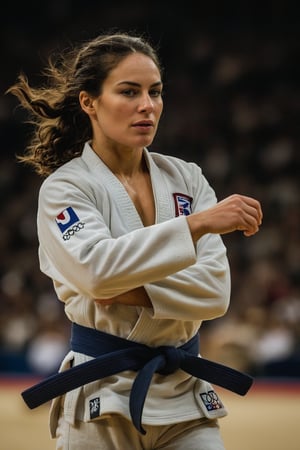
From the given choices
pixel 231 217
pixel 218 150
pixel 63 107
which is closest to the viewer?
pixel 231 217

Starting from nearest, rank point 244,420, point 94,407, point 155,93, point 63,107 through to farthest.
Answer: point 94,407
point 155,93
point 63,107
point 244,420

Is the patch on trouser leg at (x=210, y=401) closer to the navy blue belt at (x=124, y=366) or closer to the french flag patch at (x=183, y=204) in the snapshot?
the navy blue belt at (x=124, y=366)

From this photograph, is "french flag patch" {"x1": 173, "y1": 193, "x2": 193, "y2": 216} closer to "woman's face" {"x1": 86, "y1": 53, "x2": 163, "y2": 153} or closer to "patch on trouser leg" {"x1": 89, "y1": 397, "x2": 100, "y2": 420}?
"woman's face" {"x1": 86, "y1": 53, "x2": 163, "y2": 153}

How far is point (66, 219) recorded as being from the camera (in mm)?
2840

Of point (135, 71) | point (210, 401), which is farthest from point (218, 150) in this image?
point (210, 401)

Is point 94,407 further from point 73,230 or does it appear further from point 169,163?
point 169,163

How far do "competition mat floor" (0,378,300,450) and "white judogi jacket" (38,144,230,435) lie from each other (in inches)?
107

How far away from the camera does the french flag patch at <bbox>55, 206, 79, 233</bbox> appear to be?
2822mm

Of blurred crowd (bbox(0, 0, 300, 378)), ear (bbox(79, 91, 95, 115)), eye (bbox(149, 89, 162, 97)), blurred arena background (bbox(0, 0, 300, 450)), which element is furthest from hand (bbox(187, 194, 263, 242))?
blurred crowd (bbox(0, 0, 300, 378))

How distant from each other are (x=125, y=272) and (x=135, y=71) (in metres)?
0.72

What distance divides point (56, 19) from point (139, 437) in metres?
11.5

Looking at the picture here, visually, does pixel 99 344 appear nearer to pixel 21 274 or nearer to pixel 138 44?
pixel 138 44

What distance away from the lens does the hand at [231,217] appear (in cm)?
264

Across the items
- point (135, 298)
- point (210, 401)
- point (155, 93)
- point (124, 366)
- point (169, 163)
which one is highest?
point (155, 93)
